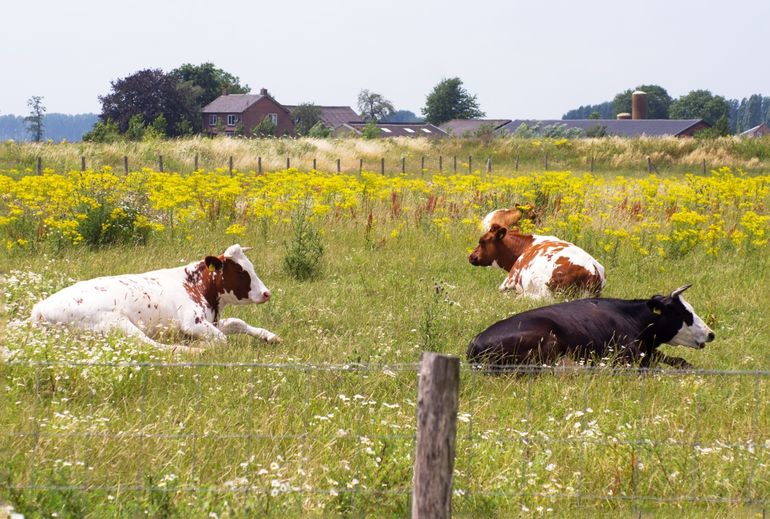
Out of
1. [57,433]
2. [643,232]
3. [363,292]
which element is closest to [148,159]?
[643,232]

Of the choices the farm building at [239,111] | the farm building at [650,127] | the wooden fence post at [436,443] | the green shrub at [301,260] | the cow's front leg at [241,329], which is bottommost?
the cow's front leg at [241,329]

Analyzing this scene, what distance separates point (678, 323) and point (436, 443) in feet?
18.0

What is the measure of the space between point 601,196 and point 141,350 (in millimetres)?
12337

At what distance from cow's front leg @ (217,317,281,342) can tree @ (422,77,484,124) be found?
11921cm

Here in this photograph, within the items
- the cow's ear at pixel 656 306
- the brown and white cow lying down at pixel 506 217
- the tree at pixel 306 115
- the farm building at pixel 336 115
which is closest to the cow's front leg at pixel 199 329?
the cow's ear at pixel 656 306

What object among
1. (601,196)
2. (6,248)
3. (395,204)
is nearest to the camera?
(6,248)

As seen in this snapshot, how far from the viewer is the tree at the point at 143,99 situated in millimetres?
81875

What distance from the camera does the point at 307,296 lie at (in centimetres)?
1118

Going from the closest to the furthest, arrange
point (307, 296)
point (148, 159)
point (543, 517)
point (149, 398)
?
point (543, 517)
point (149, 398)
point (307, 296)
point (148, 159)

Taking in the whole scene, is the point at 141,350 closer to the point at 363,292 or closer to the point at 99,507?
the point at 99,507

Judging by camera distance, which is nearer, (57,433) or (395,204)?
(57,433)

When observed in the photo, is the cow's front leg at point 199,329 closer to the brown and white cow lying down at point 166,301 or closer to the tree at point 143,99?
the brown and white cow lying down at point 166,301

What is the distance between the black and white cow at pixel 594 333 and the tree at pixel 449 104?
391 feet

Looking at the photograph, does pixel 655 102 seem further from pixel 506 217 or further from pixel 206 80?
pixel 506 217
